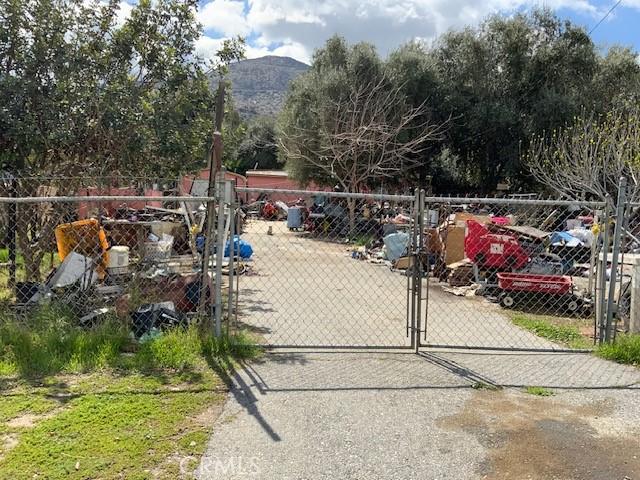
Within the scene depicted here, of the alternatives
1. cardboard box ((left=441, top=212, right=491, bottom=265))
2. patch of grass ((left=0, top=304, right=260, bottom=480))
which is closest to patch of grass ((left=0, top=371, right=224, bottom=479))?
patch of grass ((left=0, top=304, right=260, bottom=480))

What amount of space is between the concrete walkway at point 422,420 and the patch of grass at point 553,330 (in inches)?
38.9

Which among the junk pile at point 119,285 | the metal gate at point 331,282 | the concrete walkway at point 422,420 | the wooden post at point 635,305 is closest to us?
the concrete walkway at point 422,420

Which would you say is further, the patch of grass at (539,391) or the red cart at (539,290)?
the red cart at (539,290)

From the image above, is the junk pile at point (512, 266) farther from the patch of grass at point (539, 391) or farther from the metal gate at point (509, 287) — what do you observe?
the patch of grass at point (539, 391)

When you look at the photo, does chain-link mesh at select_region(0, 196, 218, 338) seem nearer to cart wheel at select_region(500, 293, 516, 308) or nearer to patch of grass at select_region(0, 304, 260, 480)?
patch of grass at select_region(0, 304, 260, 480)

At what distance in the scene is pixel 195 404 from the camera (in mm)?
4055

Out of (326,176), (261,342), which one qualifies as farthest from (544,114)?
(261,342)

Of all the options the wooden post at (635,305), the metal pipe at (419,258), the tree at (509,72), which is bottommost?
the wooden post at (635,305)

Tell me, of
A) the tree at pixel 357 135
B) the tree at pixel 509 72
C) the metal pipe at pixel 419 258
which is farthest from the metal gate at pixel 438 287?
the tree at pixel 509 72

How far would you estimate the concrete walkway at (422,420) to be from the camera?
3305 millimetres

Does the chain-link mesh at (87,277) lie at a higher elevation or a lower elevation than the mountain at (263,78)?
lower

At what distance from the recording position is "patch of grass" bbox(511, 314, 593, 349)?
Answer: 21.0 ft

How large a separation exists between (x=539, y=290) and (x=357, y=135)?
12.4 metres

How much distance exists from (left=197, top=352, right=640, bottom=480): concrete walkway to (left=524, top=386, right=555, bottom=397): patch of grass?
84 millimetres
